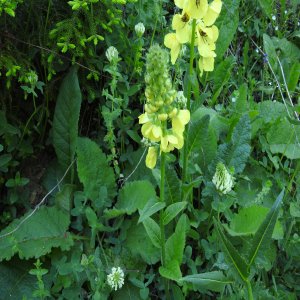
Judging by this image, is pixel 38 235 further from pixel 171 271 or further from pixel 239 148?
pixel 239 148

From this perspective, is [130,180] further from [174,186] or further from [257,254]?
[257,254]

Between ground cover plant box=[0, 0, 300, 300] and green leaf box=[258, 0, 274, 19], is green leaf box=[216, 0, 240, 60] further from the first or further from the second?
green leaf box=[258, 0, 274, 19]

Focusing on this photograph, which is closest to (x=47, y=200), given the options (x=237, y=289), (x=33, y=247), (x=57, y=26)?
(x=33, y=247)

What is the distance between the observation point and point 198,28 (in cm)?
183

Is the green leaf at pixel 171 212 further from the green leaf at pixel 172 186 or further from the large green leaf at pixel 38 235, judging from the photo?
the large green leaf at pixel 38 235

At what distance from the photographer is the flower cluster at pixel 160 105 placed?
145 cm

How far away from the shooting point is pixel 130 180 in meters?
2.47

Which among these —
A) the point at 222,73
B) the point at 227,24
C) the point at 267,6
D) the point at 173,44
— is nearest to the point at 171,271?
the point at 173,44

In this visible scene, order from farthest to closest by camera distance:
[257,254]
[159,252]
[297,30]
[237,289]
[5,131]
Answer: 1. [297,30]
2. [5,131]
3. [159,252]
4. [237,289]
5. [257,254]

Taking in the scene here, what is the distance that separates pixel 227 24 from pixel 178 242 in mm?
1417

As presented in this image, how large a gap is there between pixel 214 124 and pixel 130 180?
21.1 inches

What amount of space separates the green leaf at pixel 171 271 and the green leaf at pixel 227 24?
1367 mm

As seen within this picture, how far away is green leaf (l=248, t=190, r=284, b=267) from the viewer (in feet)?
5.06

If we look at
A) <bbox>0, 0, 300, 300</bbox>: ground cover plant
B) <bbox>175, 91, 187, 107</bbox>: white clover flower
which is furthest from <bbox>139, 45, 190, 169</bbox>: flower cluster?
<bbox>175, 91, 187, 107</bbox>: white clover flower
